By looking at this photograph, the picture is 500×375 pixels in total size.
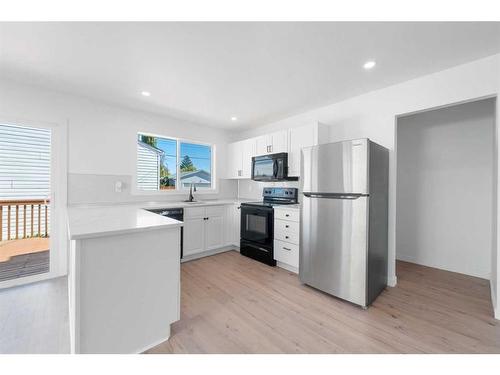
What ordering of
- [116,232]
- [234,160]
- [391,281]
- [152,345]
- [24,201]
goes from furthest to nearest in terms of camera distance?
[234,160] < [24,201] < [391,281] < [152,345] < [116,232]

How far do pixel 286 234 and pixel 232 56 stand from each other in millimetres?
2245

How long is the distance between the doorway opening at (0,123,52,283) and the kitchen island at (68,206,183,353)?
6.24 ft

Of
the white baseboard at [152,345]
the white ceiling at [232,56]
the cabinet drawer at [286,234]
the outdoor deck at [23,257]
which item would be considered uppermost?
the white ceiling at [232,56]

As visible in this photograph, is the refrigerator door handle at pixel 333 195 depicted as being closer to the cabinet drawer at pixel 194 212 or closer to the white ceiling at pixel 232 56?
the white ceiling at pixel 232 56

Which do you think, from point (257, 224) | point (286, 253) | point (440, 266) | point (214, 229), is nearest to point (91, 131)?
point (214, 229)

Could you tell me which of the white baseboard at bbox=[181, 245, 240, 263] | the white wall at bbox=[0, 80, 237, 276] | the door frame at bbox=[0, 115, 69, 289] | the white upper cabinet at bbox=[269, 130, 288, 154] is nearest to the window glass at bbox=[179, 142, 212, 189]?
the white wall at bbox=[0, 80, 237, 276]

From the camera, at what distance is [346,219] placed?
2.15 m

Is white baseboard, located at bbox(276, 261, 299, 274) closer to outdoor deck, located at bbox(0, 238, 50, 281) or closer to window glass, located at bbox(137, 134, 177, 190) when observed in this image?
window glass, located at bbox(137, 134, 177, 190)

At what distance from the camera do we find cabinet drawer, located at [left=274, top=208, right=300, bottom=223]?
9.40 ft

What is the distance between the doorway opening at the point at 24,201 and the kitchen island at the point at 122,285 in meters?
1.90

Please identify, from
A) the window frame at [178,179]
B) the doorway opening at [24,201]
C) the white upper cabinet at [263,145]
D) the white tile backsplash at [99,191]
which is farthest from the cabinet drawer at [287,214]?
the doorway opening at [24,201]

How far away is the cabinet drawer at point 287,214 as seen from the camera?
287cm

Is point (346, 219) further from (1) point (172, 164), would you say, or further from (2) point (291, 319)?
(1) point (172, 164)

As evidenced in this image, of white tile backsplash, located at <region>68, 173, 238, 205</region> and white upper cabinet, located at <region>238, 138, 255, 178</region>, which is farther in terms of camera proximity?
white upper cabinet, located at <region>238, 138, 255, 178</region>
